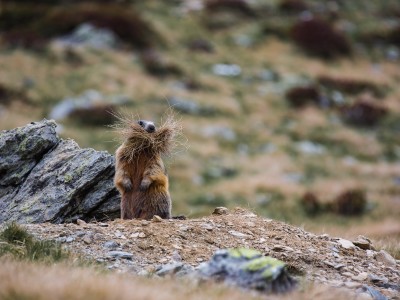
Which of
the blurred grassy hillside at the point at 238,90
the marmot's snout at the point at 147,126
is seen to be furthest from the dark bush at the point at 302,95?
the marmot's snout at the point at 147,126

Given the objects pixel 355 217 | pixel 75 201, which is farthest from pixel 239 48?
pixel 75 201

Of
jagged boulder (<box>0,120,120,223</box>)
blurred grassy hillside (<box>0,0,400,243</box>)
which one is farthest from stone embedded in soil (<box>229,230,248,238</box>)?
blurred grassy hillside (<box>0,0,400,243</box>)

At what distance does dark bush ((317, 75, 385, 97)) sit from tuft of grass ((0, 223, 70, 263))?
1149 inches

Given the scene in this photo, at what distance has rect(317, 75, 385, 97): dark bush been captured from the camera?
3359 cm

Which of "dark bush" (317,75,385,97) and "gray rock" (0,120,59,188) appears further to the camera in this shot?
"dark bush" (317,75,385,97)

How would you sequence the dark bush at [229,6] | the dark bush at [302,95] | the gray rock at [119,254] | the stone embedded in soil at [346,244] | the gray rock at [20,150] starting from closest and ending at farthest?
1. the gray rock at [119,254]
2. the stone embedded in soil at [346,244]
3. the gray rock at [20,150]
4. the dark bush at [302,95]
5. the dark bush at [229,6]

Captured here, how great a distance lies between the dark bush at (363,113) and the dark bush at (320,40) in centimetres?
821

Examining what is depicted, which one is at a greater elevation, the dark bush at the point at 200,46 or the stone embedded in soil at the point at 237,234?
the stone embedded in soil at the point at 237,234

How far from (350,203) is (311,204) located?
59.3 inches

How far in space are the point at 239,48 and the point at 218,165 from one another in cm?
1514

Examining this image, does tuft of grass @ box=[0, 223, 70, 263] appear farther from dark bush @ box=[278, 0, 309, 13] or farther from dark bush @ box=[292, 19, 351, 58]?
dark bush @ box=[278, 0, 309, 13]

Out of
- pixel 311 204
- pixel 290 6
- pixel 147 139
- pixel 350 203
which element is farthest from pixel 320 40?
pixel 147 139

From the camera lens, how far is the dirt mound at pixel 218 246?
21.9 feet

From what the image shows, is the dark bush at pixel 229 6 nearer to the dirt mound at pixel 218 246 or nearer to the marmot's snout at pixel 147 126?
the marmot's snout at pixel 147 126
